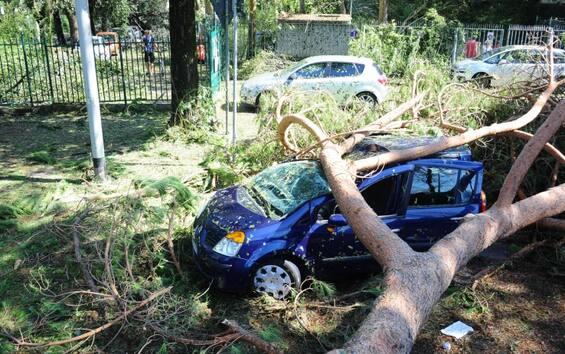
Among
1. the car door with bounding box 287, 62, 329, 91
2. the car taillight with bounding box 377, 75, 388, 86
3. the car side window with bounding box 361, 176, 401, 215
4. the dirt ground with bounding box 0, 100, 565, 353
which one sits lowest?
the dirt ground with bounding box 0, 100, 565, 353

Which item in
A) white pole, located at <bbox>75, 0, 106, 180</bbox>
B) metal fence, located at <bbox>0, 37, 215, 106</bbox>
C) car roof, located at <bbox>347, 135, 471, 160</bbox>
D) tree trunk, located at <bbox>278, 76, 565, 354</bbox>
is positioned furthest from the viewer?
metal fence, located at <bbox>0, 37, 215, 106</bbox>

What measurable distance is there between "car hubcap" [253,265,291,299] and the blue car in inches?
0.4

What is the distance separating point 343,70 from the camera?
1387cm

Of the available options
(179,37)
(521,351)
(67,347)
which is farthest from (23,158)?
(521,351)

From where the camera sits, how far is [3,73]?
47.1 feet

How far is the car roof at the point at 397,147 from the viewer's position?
6.34 metres

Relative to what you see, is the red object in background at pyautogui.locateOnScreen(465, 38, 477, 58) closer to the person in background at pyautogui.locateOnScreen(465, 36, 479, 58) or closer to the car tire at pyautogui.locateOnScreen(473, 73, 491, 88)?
the person in background at pyautogui.locateOnScreen(465, 36, 479, 58)

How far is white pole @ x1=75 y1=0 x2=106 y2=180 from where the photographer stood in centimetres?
791

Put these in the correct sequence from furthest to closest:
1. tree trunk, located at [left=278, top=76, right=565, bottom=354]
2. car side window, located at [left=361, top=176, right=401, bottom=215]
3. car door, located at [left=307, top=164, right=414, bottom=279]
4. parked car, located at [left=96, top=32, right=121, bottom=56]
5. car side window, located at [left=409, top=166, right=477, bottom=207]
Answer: parked car, located at [left=96, top=32, right=121, bottom=56] → car side window, located at [left=409, top=166, right=477, bottom=207] → car side window, located at [left=361, top=176, right=401, bottom=215] → car door, located at [left=307, top=164, right=414, bottom=279] → tree trunk, located at [left=278, top=76, right=565, bottom=354]

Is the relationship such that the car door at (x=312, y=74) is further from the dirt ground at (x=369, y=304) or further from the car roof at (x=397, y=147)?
the car roof at (x=397, y=147)

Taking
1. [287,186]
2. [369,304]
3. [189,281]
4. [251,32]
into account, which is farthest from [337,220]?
[251,32]

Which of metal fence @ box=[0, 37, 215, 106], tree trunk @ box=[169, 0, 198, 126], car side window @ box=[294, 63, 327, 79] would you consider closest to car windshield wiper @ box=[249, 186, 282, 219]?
tree trunk @ box=[169, 0, 198, 126]

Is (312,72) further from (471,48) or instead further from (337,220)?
(471,48)

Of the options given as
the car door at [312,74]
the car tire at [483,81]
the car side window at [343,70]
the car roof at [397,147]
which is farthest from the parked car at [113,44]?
the car roof at [397,147]
